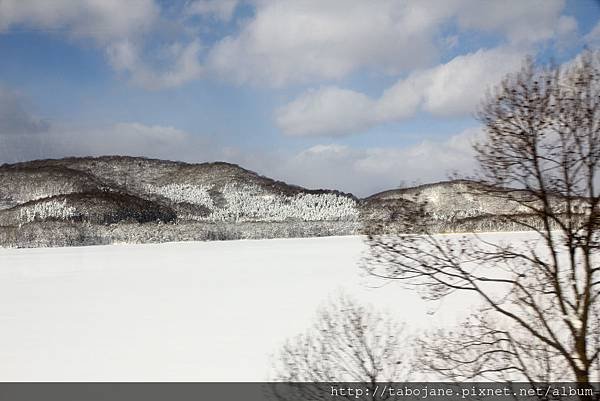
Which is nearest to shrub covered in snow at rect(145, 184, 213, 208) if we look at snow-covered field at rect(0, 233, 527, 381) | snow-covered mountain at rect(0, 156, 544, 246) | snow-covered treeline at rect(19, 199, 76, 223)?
snow-covered mountain at rect(0, 156, 544, 246)

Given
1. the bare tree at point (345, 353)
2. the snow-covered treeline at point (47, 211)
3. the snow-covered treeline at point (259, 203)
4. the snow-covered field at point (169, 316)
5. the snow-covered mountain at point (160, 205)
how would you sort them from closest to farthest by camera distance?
the bare tree at point (345, 353) < the snow-covered field at point (169, 316) < the snow-covered mountain at point (160, 205) < the snow-covered treeline at point (47, 211) < the snow-covered treeline at point (259, 203)

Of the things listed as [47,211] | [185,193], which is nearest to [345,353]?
[47,211]

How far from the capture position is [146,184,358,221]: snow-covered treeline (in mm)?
81750

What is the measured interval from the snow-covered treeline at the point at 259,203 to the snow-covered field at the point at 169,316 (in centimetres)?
5212

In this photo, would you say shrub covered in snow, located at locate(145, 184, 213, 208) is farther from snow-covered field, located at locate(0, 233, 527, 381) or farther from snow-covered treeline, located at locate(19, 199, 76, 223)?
snow-covered field, located at locate(0, 233, 527, 381)

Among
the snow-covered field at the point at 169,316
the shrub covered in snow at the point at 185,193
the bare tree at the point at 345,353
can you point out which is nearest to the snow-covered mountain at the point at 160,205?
the shrub covered in snow at the point at 185,193

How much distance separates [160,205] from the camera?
93.4m

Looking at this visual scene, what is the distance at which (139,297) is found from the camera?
1834cm

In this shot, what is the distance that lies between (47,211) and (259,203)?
35.9m

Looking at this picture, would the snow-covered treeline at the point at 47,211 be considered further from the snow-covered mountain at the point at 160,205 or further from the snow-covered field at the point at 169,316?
the snow-covered field at the point at 169,316

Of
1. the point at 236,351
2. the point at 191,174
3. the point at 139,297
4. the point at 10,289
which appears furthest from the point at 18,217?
the point at 236,351

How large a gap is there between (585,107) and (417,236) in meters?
1.97

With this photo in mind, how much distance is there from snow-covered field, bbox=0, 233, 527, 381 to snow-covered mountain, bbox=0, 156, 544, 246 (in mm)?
→ 17652

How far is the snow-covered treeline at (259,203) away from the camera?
268ft
